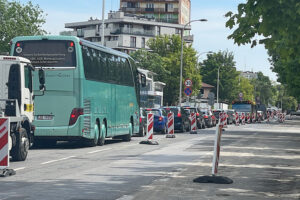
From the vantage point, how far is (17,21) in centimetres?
7325

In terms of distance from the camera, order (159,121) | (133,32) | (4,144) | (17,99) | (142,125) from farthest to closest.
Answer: (133,32) < (159,121) < (142,125) < (17,99) < (4,144)

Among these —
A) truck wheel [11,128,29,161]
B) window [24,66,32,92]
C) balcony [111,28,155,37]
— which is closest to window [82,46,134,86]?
window [24,66,32,92]

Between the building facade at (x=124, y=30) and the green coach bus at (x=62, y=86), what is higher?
the building facade at (x=124, y=30)

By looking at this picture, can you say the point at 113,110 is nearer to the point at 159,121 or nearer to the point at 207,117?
the point at 159,121

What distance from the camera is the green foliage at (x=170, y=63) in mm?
92625

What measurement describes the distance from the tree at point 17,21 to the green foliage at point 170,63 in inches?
921

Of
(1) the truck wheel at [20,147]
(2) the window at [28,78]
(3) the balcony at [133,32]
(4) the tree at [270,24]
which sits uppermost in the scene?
(3) the balcony at [133,32]


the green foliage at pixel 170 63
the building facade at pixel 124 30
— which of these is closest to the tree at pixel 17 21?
the green foliage at pixel 170 63

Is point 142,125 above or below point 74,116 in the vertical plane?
below

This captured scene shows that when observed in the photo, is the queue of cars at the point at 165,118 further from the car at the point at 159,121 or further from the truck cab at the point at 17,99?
the truck cab at the point at 17,99

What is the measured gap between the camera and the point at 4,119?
12.5 metres

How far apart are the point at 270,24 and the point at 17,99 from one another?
7570 mm

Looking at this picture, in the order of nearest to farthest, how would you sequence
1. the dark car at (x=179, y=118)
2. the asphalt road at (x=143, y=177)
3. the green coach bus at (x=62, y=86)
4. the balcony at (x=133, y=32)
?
1. the asphalt road at (x=143, y=177)
2. the green coach bus at (x=62, y=86)
3. the dark car at (x=179, y=118)
4. the balcony at (x=133, y=32)

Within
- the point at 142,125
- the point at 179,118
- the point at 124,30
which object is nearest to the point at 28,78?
the point at 142,125
